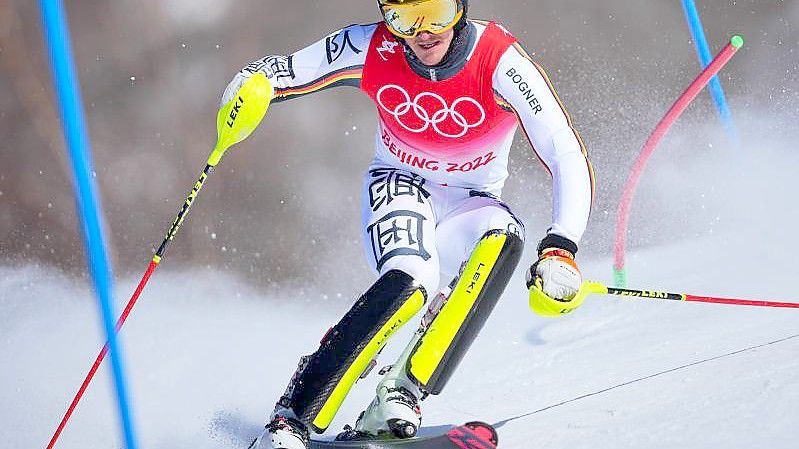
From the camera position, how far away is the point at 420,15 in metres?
2.74

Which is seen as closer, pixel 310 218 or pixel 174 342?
pixel 174 342

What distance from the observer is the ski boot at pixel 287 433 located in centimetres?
243

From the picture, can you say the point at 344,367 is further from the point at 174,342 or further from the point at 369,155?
the point at 369,155

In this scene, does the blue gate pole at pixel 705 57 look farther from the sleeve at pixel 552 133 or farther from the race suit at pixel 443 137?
the sleeve at pixel 552 133

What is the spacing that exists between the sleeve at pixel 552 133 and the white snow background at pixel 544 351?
0.60m

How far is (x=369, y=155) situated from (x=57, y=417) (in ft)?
7.94

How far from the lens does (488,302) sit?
9.11 ft

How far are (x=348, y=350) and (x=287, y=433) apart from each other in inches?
10.5

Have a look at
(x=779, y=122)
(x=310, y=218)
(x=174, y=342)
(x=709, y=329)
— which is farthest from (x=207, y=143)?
(x=779, y=122)

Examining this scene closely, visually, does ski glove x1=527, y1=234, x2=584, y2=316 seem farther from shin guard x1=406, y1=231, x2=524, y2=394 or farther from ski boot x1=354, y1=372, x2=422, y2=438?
ski boot x1=354, y1=372, x2=422, y2=438

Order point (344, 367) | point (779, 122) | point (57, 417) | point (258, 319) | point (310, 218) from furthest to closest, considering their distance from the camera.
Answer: point (779, 122) → point (310, 218) → point (258, 319) → point (57, 417) → point (344, 367)

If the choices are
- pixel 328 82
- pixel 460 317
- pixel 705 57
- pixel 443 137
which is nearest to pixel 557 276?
pixel 460 317

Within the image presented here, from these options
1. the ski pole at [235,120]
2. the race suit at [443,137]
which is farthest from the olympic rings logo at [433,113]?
the ski pole at [235,120]

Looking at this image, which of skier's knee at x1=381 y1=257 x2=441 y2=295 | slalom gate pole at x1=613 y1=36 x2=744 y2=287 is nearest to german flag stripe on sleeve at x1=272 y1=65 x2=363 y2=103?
skier's knee at x1=381 y1=257 x2=441 y2=295
